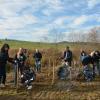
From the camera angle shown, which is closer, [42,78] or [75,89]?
[75,89]

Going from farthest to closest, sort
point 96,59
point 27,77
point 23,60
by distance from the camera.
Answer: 1. point 96,59
2. point 23,60
3. point 27,77

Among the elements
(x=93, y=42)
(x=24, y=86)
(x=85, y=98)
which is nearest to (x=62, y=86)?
(x=24, y=86)

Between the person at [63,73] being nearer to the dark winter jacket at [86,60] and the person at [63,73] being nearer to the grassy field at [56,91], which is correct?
the grassy field at [56,91]

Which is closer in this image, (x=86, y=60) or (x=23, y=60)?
(x=23, y=60)

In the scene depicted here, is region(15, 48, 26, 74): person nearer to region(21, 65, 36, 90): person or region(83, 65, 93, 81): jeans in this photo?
region(21, 65, 36, 90): person

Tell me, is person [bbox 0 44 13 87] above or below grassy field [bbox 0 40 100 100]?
above

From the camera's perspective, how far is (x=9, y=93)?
52.3ft

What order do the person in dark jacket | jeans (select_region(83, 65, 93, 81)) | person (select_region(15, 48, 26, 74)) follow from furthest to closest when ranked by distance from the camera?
jeans (select_region(83, 65, 93, 81)) → the person in dark jacket → person (select_region(15, 48, 26, 74))

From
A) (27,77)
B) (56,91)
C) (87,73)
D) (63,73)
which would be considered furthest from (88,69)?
(27,77)

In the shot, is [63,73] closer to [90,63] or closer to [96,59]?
[90,63]

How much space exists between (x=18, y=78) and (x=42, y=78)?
10.5 feet

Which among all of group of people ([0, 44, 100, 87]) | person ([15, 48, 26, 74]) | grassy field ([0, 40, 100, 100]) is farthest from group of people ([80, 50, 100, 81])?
person ([15, 48, 26, 74])

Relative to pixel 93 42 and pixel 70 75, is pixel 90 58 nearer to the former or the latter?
pixel 70 75

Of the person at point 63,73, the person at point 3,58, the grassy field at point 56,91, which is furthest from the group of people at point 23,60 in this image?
the grassy field at point 56,91
